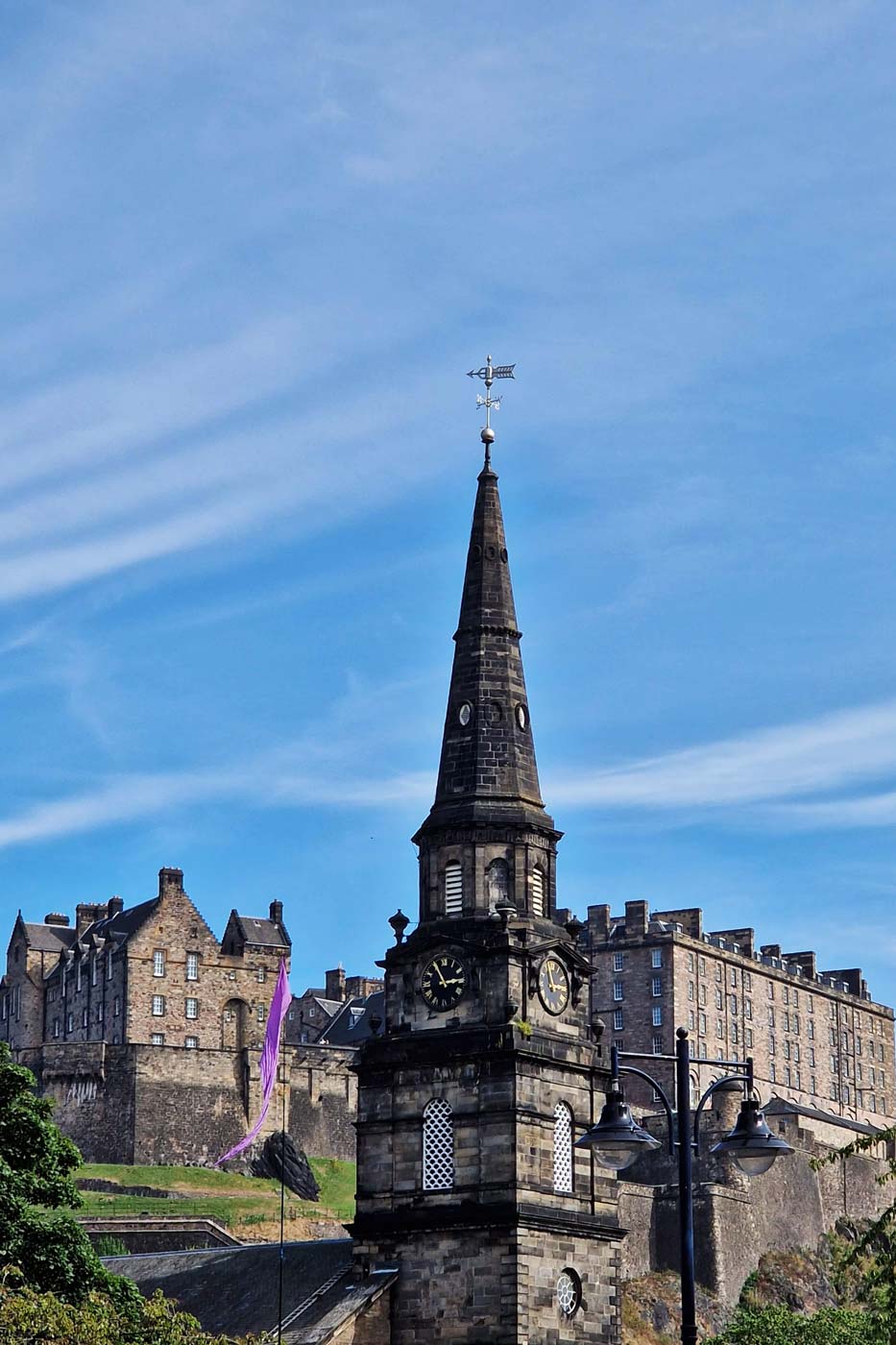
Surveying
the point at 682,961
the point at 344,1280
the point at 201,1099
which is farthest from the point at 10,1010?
the point at 344,1280

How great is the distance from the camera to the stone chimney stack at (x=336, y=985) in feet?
566

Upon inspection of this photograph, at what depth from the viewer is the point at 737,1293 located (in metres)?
105

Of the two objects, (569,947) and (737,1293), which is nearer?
(569,947)

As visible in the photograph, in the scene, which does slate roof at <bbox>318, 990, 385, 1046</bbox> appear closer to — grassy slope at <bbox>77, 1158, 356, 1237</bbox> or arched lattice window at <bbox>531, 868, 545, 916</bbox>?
grassy slope at <bbox>77, 1158, 356, 1237</bbox>

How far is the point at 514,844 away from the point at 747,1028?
304ft

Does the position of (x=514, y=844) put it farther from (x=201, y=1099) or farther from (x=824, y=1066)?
(x=824, y=1066)

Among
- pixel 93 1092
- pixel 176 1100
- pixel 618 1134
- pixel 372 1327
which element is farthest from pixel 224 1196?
pixel 618 1134

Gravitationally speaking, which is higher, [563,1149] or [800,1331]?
[563,1149]

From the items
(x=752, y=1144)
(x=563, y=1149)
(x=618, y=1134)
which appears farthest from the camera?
(x=563, y=1149)

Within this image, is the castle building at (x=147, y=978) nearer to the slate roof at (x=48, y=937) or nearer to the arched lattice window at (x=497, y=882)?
the slate roof at (x=48, y=937)

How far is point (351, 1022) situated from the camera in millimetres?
157875

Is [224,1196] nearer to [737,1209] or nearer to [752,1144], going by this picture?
[737,1209]

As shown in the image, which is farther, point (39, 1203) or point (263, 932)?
point (263, 932)

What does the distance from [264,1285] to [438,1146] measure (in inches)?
309
